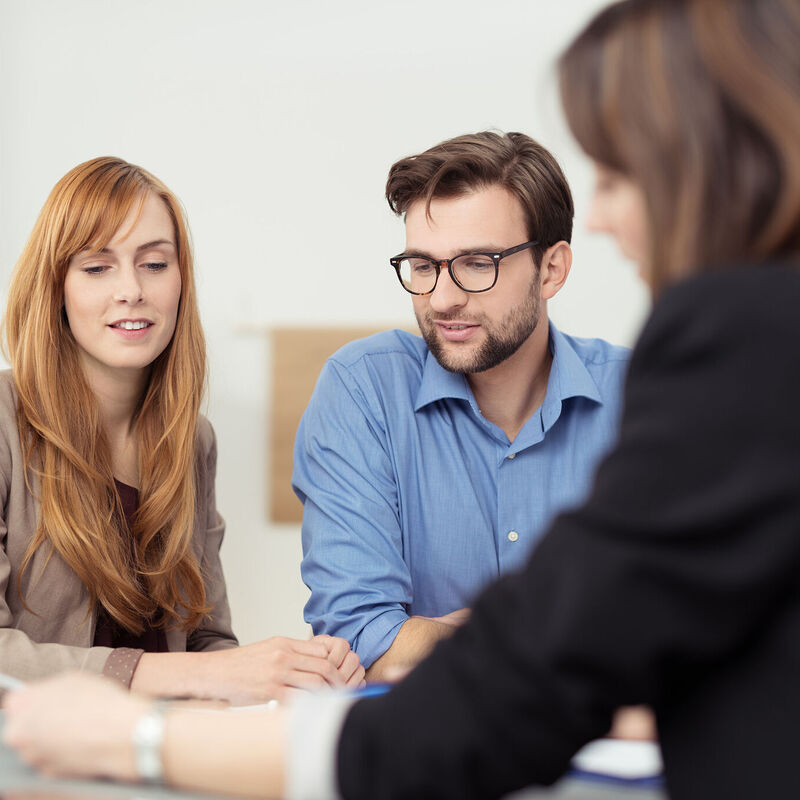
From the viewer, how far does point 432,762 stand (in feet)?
2.03

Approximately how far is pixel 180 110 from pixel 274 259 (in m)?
0.56

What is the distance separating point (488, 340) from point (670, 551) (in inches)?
54.7

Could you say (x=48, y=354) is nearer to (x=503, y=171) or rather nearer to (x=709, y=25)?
(x=503, y=171)

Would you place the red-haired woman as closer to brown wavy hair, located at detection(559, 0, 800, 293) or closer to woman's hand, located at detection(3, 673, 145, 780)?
woman's hand, located at detection(3, 673, 145, 780)

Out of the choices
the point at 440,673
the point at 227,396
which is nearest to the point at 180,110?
the point at 227,396

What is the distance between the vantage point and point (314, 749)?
670mm

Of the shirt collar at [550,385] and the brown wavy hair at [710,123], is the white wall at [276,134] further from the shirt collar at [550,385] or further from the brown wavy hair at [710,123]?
the brown wavy hair at [710,123]

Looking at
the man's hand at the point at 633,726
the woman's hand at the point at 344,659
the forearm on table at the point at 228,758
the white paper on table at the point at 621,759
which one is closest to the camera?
the forearm on table at the point at 228,758

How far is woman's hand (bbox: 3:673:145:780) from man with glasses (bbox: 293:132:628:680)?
0.94 m

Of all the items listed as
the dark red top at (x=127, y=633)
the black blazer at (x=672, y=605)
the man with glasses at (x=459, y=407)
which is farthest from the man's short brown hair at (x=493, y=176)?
the black blazer at (x=672, y=605)

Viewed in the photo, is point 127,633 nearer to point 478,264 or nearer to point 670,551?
point 478,264

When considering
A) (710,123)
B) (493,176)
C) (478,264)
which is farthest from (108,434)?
(710,123)

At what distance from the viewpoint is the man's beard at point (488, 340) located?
192cm

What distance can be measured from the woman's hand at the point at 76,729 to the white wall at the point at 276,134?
7.82ft
